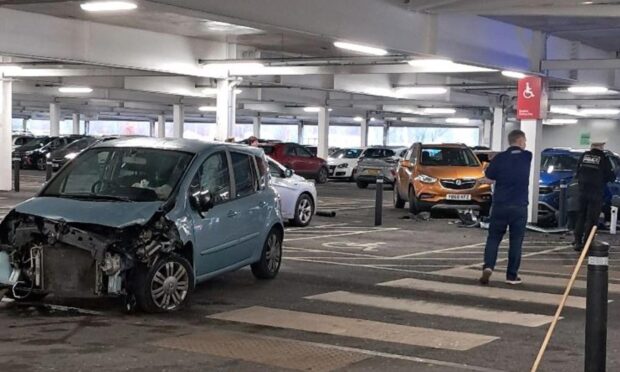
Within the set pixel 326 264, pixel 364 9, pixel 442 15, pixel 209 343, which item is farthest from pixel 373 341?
pixel 442 15

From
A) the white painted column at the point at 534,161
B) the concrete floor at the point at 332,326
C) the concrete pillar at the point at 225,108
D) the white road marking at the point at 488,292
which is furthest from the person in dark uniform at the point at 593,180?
the concrete pillar at the point at 225,108

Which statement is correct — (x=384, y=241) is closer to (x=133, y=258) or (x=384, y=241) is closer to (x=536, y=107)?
(x=536, y=107)

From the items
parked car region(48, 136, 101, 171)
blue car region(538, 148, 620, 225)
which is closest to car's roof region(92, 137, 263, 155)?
blue car region(538, 148, 620, 225)

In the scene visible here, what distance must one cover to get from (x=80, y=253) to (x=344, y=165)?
3171 cm

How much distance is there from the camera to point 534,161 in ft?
66.2

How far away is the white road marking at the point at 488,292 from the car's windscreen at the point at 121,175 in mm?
3105

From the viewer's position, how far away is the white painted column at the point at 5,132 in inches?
1072

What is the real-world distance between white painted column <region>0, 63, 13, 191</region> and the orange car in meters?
12.6

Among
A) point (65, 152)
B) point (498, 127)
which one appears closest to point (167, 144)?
point (65, 152)

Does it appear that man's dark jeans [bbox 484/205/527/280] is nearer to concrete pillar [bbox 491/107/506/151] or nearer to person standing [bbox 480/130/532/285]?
person standing [bbox 480/130/532/285]

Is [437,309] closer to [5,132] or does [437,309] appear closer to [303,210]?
[303,210]

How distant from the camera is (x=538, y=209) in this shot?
2075 centimetres

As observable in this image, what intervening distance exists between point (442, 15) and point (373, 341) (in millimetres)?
9945

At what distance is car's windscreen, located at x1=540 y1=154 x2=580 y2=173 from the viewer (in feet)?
71.8
